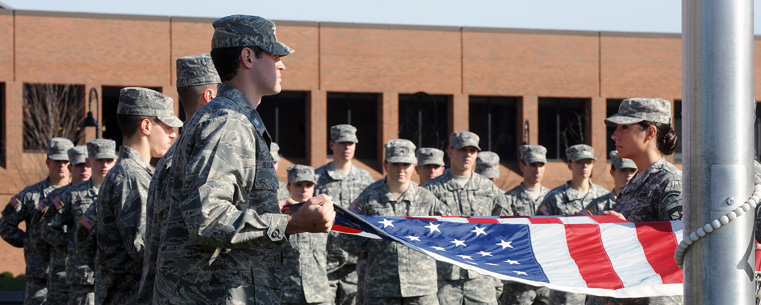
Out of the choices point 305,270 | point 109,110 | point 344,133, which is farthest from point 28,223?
point 109,110

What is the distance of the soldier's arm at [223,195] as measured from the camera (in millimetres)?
4066

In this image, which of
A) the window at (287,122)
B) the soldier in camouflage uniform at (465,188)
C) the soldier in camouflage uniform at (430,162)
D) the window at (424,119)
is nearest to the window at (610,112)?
the window at (424,119)

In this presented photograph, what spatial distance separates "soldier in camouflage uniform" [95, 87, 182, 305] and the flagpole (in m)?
3.45

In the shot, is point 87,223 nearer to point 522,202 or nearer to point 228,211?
point 228,211

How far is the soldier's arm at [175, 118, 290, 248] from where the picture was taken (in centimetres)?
407

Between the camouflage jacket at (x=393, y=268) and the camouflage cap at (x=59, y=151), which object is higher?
the camouflage cap at (x=59, y=151)

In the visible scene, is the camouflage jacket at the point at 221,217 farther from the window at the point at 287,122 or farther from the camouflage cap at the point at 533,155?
the window at the point at 287,122

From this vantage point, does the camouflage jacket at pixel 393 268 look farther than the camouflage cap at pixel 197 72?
Yes

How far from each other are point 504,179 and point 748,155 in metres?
36.1

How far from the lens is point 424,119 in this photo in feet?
125

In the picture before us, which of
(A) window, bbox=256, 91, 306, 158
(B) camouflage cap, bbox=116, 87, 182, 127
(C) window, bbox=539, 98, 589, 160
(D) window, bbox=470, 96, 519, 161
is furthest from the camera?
(C) window, bbox=539, 98, 589, 160

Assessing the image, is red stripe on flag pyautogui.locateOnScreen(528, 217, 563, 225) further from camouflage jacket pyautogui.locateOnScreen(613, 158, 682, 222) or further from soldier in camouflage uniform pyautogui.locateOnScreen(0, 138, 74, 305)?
soldier in camouflage uniform pyautogui.locateOnScreen(0, 138, 74, 305)

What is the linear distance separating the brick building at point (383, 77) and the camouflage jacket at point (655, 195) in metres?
29.8

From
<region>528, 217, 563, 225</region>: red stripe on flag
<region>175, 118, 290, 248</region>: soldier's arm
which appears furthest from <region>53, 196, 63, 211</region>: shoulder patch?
<region>175, 118, 290, 248</region>: soldier's arm
